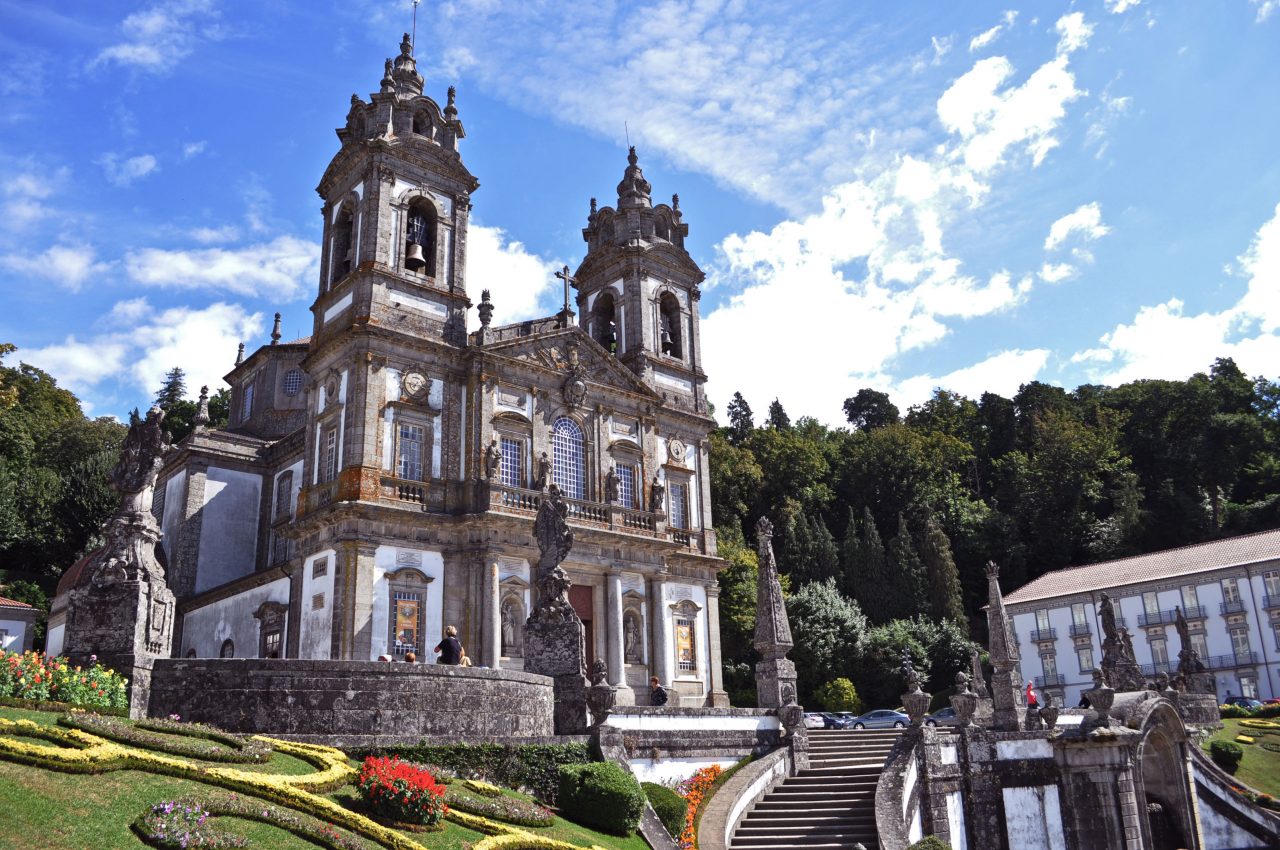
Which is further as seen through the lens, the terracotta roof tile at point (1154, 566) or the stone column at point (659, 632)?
the terracotta roof tile at point (1154, 566)

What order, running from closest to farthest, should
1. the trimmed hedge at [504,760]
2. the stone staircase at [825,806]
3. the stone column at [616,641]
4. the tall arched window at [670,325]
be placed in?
the trimmed hedge at [504,760] → the stone staircase at [825,806] → the stone column at [616,641] → the tall arched window at [670,325]

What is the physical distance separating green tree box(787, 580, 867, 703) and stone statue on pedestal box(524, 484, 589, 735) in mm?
35295

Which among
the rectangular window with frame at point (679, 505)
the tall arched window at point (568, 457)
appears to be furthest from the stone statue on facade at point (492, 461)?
the rectangular window with frame at point (679, 505)

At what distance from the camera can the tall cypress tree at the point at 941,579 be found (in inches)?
2372

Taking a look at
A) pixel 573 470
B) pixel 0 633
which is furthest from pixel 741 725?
pixel 0 633

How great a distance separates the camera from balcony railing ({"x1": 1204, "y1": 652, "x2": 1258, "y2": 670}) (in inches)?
2104

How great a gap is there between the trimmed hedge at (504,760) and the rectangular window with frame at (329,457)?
17.3 meters

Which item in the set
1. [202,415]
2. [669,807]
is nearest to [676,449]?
[202,415]

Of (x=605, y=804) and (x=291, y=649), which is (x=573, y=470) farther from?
(x=605, y=804)

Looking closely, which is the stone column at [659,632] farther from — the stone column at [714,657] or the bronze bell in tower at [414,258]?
the bronze bell in tower at [414,258]

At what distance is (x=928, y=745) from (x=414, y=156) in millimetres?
24183

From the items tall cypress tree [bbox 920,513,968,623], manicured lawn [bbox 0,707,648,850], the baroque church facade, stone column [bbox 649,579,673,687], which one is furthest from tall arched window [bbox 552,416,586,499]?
tall cypress tree [bbox 920,513,968,623]

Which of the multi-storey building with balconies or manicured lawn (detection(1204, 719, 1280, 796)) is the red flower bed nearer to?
manicured lawn (detection(1204, 719, 1280, 796))

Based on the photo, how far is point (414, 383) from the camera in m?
31.7
